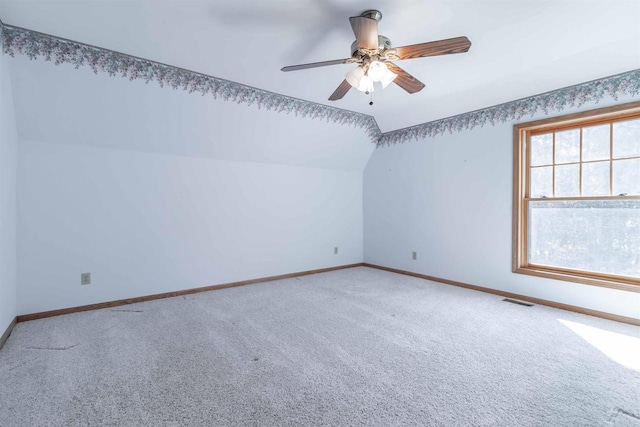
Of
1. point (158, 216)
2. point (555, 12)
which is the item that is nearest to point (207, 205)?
point (158, 216)

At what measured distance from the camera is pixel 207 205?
3773mm

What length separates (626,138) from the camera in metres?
2.83

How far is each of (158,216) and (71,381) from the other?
193cm

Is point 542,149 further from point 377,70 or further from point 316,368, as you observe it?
point 316,368

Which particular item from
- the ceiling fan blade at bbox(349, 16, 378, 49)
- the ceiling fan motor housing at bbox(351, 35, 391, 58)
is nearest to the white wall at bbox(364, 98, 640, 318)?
the ceiling fan motor housing at bbox(351, 35, 391, 58)

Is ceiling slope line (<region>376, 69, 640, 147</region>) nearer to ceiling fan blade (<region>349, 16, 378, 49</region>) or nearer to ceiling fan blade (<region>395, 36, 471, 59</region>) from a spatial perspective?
ceiling fan blade (<region>395, 36, 471, 59</region>)

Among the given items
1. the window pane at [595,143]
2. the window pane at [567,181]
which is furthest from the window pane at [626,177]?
the window pane at [567,181]

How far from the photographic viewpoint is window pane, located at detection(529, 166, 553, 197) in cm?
332

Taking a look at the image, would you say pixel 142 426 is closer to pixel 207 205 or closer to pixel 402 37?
pixel 207 205

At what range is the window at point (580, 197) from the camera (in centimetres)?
280

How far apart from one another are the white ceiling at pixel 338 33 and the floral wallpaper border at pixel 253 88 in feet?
0.39

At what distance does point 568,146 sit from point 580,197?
552mm

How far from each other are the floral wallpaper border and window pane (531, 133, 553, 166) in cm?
30

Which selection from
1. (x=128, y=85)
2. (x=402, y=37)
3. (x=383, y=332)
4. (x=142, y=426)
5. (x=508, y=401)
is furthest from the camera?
(x=128, y=85)
